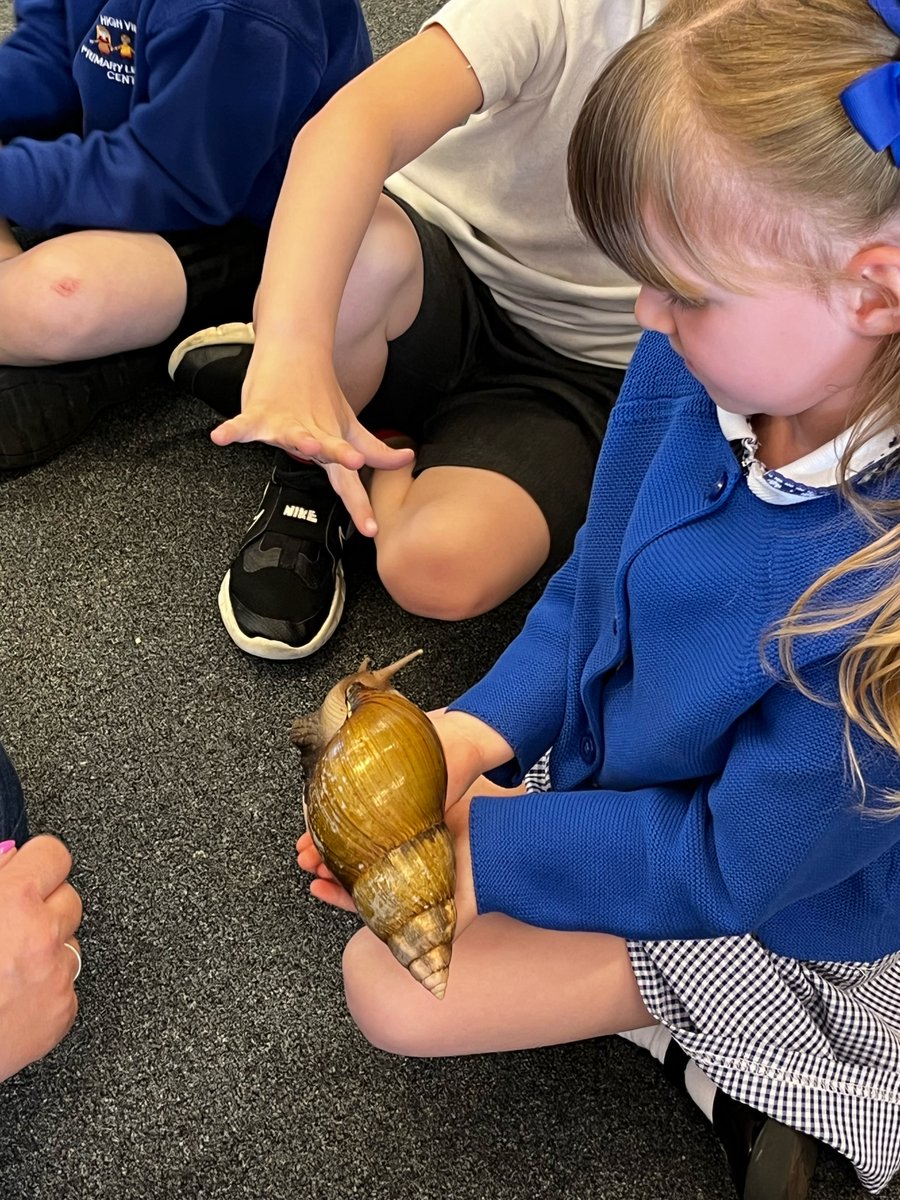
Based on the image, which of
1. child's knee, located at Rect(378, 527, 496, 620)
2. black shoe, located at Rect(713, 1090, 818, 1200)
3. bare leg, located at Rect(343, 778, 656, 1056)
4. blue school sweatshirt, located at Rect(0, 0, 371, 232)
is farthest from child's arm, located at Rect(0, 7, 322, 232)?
black shoe, located at Rect(713, 1090, 818, 1200)

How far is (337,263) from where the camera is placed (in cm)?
84

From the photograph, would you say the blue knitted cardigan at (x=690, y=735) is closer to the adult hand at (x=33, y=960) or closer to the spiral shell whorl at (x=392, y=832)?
the spiral shell whorl at (x=392, y=832)

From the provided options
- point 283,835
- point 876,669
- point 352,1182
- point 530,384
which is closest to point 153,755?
point 283,835

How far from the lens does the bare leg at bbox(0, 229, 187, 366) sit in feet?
3.57

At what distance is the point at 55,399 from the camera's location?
1.12 m

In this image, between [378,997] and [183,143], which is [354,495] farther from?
[183,143]

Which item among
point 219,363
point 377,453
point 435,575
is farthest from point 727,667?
A: point 219,363

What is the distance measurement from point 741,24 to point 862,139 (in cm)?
8

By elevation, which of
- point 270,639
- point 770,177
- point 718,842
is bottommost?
point 270,639

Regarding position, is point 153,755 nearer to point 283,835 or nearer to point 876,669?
point 283,835

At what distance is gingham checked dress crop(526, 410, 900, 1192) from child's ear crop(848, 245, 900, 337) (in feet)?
1.29

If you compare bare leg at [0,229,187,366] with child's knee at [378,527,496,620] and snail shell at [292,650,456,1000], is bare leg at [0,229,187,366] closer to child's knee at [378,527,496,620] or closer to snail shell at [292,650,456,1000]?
child's knee at [378,527,496,620]

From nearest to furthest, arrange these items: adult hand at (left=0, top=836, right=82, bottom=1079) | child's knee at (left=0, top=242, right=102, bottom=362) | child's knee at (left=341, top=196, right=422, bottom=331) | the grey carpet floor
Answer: adult hand at (left=0, top=836, right=82, bottom=1079) < the grey carpet floor < child's knee at (left=341, top=196, right=422, bottom=331) < child's knee at (left=0, top=242, right=102, bottom=362)

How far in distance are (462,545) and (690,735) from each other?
1.23ft
